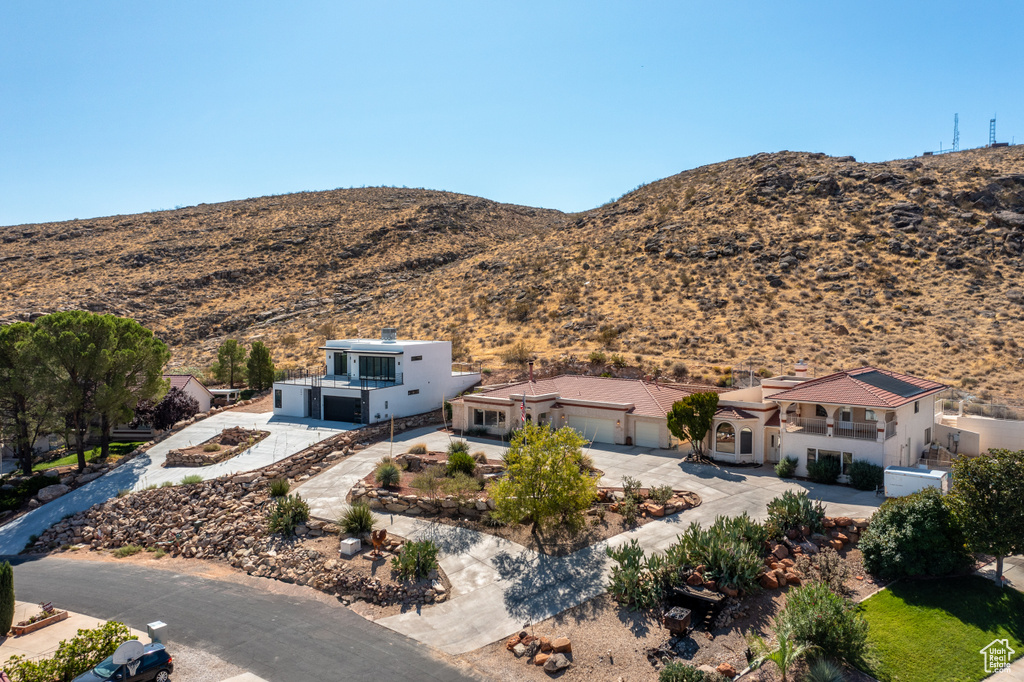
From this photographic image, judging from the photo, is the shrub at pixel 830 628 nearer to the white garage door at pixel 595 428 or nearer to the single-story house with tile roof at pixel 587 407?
the single-story house with tile roof at pixel 587 407

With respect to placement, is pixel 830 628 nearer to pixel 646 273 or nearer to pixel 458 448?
pixel 458 448

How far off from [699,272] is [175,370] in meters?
53.4

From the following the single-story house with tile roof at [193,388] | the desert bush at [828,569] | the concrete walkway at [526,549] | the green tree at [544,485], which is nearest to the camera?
the concrete walkway at [526,549]

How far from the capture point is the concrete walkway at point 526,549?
790 inches

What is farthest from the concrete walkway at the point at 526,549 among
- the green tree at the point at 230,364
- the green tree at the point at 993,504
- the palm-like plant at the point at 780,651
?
the green tree at the point at 230,364

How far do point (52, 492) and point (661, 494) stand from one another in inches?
1214

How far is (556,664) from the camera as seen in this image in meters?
17.4

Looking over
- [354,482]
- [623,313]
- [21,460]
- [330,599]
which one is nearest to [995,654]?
[330,599]

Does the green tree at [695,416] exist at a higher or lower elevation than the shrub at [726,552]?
higher

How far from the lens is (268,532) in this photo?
26.8 m

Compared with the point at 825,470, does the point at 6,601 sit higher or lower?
lower

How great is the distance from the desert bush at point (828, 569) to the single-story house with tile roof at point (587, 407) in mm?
14812

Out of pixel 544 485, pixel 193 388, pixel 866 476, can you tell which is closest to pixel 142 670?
pixel 544 485

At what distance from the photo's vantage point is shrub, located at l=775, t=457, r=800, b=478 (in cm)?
3006
